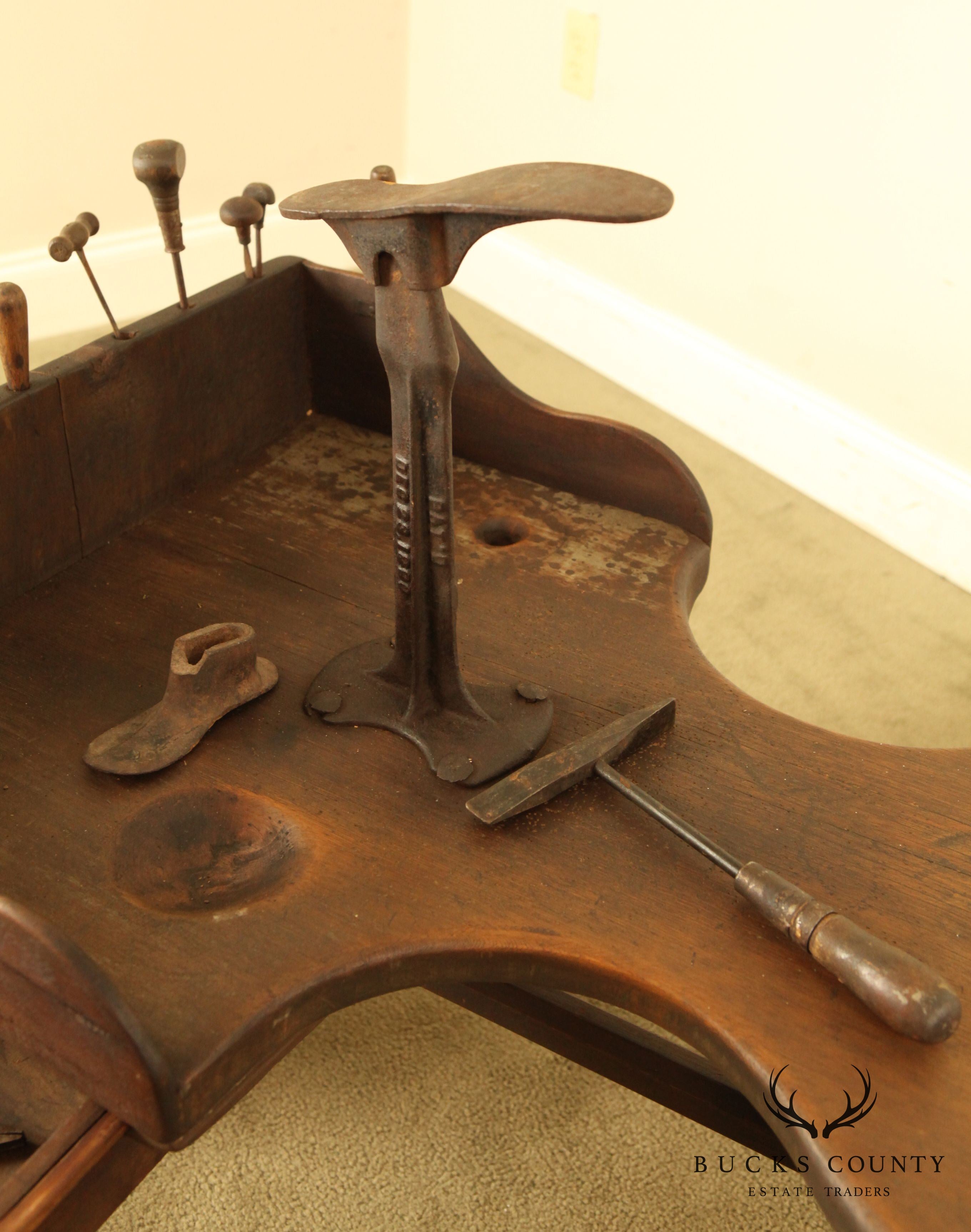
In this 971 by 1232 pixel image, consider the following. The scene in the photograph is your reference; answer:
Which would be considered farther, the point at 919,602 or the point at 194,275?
the point at 194,275

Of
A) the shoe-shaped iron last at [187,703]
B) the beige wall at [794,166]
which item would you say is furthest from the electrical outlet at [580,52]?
the shoe-shaped iron last at [187,703]

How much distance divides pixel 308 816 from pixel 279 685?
149 mm

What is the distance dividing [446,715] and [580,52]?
5.88ft

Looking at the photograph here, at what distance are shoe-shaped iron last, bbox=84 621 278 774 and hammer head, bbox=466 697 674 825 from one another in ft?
0.69

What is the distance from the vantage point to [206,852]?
836 millimetres

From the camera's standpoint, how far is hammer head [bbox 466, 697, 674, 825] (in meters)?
0.82

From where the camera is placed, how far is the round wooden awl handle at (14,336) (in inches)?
37.1

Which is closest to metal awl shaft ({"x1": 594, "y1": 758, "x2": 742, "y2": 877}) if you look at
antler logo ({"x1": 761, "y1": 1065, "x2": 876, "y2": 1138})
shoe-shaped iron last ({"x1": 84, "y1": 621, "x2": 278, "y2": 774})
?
antler logo ({"x1": 761, "y1": 1065, "x2": 876, "y2": 1138})

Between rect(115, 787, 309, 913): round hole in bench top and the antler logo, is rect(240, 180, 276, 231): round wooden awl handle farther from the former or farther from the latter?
the antler logo

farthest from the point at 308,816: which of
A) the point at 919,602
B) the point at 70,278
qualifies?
the point at 70,278

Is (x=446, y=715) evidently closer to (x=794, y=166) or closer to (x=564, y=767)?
(x=564, y=767)

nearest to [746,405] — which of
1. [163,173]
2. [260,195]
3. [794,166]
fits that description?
[794,166]

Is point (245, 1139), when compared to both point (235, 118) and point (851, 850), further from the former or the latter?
point (235, 118)

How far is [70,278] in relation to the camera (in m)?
2.43
